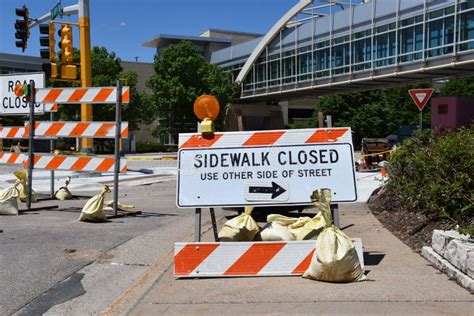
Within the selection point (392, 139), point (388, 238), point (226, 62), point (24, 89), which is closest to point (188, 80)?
point (226, 62)

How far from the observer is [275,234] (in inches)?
252

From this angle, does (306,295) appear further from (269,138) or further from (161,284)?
(269,138)

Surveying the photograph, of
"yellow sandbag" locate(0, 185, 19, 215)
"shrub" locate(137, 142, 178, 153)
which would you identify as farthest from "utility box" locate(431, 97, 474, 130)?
"shrub" locate(137, 142, 178, 153)

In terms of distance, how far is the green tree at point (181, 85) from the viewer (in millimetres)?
55812

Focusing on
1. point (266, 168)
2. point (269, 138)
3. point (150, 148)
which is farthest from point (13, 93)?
point (150, 148)

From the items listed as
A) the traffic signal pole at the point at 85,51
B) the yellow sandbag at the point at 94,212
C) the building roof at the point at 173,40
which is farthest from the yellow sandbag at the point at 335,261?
the building roof at the point at 173,40

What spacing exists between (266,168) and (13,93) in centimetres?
1012

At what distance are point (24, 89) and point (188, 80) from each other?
46316mm

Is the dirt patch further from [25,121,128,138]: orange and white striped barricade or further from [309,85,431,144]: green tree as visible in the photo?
[309,85,431,144]: green tree

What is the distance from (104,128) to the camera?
34.0 ft

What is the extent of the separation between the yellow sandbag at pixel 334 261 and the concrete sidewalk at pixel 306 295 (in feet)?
0.28

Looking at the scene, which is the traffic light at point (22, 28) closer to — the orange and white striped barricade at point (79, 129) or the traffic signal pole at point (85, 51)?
the traffic signal pole at point (85, 51)

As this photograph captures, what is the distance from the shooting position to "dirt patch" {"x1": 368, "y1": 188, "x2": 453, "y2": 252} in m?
7.14

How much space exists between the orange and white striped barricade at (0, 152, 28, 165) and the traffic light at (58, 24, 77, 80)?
10.3 meters
